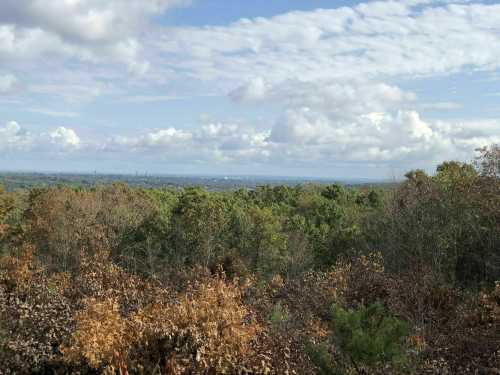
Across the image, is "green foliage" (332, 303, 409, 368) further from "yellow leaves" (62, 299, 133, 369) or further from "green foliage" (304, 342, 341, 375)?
"yellow leaves" (62, 299, 133, 369)

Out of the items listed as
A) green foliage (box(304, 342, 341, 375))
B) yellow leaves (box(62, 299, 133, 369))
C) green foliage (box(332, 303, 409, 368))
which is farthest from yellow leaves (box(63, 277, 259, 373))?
green foliage (box(332, 303, 409, 368))

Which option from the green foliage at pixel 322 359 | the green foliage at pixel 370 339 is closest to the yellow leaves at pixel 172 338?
the green foliage at pixel 322 359

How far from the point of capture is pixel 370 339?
23.2ft

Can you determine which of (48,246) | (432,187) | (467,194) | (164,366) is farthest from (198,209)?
(164,366)

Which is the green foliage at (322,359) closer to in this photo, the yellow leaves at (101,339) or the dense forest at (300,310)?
the dense forest at (300,310)

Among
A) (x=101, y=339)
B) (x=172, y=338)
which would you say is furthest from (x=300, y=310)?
(x=101, y=339)

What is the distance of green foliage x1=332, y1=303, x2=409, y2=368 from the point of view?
704 centimetres

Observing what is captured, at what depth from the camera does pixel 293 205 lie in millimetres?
54000

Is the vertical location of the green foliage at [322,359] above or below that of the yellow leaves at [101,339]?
below

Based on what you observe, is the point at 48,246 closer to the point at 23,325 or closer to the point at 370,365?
the point at 23,325

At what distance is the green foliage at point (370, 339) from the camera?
7035 mm

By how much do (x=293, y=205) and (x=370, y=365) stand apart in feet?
154

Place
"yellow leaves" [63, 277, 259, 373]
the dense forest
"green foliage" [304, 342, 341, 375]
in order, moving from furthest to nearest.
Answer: "green foliage" [304, 342, 341, 375], the dense forest, "yellow leaves" [63, 277, 259, 373]

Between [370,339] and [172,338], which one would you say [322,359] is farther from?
[172,338]
